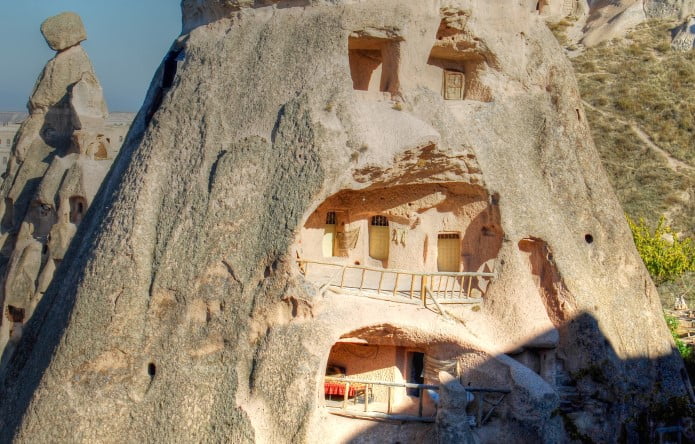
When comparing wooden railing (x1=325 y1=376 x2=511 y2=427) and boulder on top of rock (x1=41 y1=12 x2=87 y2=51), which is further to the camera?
boulder on top of rock (x1=41 y1=12 x2=87 y2=51)

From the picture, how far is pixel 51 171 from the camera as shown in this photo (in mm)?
21969

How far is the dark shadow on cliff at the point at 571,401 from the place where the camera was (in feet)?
34.3

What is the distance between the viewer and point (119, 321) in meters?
9.95

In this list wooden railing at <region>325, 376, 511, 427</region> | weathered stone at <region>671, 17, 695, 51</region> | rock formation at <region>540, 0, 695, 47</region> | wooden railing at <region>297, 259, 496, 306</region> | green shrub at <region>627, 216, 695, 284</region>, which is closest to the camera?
wooden railing at <region>325, 376, 511, 427</region>

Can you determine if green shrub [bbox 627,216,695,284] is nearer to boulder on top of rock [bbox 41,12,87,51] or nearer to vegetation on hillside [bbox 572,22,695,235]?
vegetation on hillside [bbox 572,22,695,235]

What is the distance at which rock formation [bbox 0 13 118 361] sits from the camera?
68.0ft

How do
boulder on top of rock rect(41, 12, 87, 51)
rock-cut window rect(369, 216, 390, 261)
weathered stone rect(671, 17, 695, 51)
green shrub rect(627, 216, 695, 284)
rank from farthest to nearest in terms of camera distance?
weathered stone rect(671, 17, 695, 51), boulder on top of rock rect(41, 12, 87, 51), green shrub rect(627, 216, 695, 284), rock-cut window rect(369, 216, 390, 261)

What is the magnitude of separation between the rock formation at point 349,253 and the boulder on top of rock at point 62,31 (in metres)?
11.6

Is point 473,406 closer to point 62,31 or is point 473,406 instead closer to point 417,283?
point 417,283

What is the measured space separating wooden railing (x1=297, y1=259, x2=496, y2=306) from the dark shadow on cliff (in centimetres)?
122

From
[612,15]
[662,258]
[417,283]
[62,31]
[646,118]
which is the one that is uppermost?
[612,15]

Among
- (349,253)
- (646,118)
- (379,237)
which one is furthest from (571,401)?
(646,118)

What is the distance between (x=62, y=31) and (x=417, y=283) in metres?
16.6

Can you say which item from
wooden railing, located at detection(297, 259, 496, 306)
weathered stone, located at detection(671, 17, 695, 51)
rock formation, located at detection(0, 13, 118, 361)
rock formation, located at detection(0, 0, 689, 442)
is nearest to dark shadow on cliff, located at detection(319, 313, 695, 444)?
rock formation, located at detection(0, 0, 689, 442)
